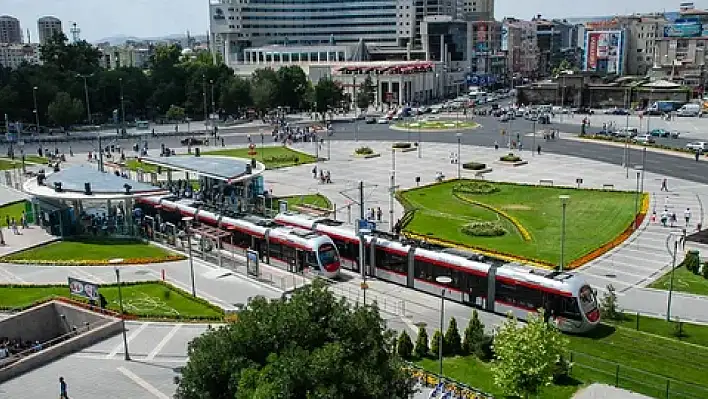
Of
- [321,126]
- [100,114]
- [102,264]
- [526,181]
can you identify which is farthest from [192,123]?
[102,264]

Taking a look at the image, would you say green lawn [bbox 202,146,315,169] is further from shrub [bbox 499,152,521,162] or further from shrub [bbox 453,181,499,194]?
shrub [bbox 453,181,499,194]

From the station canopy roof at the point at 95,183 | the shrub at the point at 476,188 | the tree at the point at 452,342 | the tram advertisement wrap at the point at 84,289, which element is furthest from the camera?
the shrub at the point at 476,188

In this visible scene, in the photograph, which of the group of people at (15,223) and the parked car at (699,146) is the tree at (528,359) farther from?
the parked car at (699,146)

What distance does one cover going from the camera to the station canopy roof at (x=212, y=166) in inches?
2041

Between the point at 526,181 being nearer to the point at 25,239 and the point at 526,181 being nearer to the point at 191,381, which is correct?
the point at 25,239

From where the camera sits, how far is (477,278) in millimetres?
33281

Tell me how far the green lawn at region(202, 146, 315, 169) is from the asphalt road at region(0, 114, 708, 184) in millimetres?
6545

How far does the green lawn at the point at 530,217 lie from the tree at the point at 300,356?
24.1 m

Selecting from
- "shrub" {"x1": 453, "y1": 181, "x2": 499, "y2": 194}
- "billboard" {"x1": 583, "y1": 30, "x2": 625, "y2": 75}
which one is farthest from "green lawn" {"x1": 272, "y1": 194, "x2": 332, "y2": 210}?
"billboard" {"x1": 583, "y1": 30, "x2": 625, "y2": 75}

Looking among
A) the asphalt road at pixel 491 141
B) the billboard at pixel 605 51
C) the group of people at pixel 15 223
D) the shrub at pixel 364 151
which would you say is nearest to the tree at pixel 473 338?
the group of people at pixel 15 223


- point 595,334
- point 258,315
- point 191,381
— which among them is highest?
point 258,315

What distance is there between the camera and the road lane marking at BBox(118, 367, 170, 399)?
2530 centimetres

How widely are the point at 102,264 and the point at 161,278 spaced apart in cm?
512

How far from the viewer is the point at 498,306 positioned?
107ft
